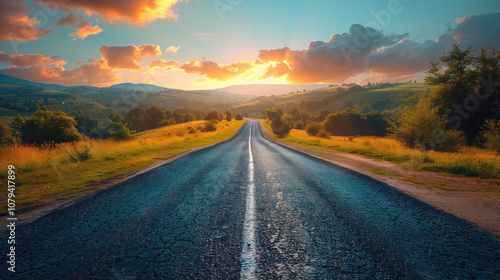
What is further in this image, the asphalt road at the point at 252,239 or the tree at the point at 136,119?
the tree at the point at 136,119

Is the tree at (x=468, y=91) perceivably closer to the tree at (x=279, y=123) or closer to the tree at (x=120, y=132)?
the tree at (x=279, y=123)

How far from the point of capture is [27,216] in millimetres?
3693

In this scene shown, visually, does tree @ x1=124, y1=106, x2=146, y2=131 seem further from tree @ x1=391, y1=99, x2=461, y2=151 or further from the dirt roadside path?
the dirt roadside path

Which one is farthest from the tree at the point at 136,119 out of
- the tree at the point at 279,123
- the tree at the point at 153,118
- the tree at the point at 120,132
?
the tree at the point at 120,132

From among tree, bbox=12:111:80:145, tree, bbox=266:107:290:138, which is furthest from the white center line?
tree, bbox=266:107:290:138

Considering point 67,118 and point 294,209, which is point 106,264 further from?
point 67,118

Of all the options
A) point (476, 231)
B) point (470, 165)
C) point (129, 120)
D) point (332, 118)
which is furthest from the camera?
point (129, 120)

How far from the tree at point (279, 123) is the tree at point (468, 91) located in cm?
2314

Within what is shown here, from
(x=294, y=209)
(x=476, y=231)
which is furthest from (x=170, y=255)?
(x=476, y=231)

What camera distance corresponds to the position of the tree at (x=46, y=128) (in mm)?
19281

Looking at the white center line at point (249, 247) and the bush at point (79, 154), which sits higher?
the bush at point (79, 154)

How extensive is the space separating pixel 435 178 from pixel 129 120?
281ft

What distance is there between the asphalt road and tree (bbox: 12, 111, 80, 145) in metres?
21.6

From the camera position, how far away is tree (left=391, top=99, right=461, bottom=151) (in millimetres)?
17844
